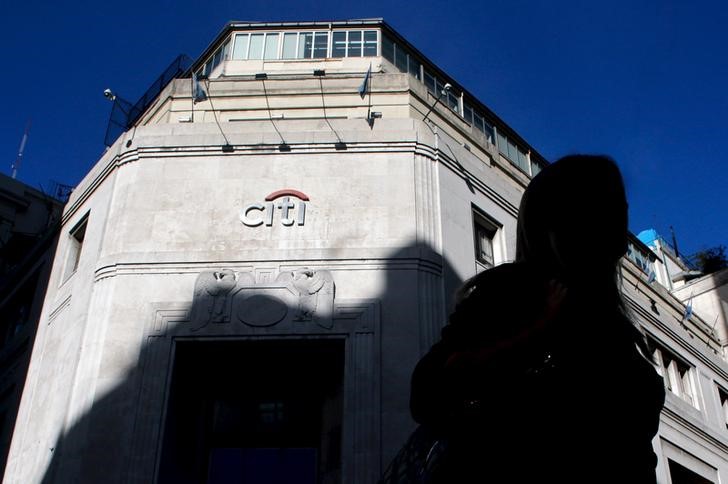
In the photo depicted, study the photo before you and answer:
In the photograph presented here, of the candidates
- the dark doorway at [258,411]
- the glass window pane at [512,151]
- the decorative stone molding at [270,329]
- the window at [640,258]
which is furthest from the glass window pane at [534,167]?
the dark doorway at [258,411]

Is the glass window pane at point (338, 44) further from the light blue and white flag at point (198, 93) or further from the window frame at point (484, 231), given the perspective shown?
the window frame at point (484, 231)

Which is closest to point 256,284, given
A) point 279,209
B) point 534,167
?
point 279,209

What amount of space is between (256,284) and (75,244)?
7.45 metres

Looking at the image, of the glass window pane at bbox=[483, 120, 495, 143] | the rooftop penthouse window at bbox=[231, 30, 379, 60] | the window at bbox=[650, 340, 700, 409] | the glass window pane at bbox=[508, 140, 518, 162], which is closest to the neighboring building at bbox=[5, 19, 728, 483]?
the rooftop penthouse window at bbox=[231, 30, 379, 60]

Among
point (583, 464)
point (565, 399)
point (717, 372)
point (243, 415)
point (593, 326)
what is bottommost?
point (583, 464)

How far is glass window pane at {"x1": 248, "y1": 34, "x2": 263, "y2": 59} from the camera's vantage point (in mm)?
24428

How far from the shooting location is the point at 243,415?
17109mm

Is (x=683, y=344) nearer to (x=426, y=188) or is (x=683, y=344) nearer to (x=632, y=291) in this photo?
(x=632, y=291)

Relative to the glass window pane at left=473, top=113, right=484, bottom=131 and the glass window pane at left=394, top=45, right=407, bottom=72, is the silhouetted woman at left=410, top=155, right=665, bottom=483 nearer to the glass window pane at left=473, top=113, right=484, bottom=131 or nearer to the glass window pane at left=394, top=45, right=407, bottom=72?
the glass window pane at left=394, top=45, right=407, bottom=72

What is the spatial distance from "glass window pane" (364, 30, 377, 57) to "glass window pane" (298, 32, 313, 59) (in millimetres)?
1723

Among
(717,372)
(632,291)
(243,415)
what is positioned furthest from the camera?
(717,372)

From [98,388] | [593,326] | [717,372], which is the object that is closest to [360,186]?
[98,388]

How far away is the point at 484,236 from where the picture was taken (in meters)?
20.5

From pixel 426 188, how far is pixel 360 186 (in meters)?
1.56
